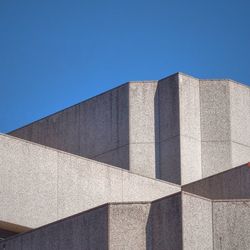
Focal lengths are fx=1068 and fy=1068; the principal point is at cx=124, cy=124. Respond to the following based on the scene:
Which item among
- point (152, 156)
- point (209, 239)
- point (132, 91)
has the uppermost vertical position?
point (132, 91)

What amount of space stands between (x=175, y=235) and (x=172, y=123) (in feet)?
38.8

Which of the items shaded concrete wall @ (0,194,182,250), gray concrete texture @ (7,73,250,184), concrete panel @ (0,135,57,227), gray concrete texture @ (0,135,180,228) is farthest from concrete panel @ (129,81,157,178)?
shaded concrete wall @ (0,194,182,250)

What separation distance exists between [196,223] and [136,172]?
11.3 m

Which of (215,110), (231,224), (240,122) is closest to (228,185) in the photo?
(240,122)

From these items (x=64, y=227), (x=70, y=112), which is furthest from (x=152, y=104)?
(x=64, y=227)

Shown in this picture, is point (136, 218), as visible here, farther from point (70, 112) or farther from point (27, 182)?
point (70, 112)

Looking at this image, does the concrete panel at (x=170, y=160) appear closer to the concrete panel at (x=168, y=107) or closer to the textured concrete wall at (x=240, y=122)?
the concrete panel at (x=168, y=107)

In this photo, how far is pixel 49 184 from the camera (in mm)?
27625

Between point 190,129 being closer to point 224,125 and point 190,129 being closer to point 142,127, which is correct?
point 224,125

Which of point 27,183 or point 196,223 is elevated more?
point 27,183

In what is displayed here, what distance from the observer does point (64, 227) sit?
22422 millimetres

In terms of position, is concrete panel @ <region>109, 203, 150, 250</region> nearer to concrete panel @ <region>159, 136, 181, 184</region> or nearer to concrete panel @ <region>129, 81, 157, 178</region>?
concrete panel @ <region>159, 136, 181, 184</region>

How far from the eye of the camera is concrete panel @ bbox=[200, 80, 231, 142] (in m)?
32.5

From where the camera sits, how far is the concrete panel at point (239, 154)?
105 feet
